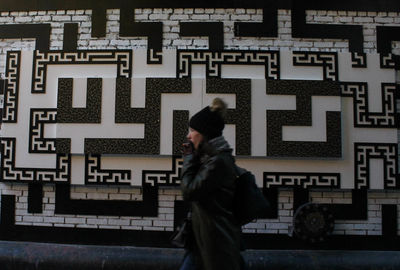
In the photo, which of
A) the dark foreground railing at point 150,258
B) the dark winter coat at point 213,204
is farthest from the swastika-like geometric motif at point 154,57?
the dark foreground railing at point 150,258

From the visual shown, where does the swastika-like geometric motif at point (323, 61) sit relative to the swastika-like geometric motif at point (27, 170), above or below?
above

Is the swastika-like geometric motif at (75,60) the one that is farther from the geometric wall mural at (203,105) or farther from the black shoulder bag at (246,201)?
the black shoulder bag at (246,201)

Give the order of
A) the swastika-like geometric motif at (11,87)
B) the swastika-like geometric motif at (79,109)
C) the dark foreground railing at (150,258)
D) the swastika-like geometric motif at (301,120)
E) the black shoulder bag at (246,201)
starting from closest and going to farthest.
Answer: the black shoulder bag at (246,201) → the dark foreground railing at (150,258) → the swastika-like geometric motif at (301,120) → the swastika-like geometric motif at (79,109) → the swastika-like geometric motif at (11,87)

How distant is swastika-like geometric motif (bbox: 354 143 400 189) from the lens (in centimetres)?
405

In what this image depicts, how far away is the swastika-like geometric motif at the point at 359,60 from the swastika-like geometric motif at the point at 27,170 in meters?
3.86

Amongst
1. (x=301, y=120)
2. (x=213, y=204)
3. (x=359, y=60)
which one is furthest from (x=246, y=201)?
(x=359, y=60)

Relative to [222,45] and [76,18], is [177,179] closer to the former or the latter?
[222,45]

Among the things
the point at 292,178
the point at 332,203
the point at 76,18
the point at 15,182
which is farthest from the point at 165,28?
the point at 332,203

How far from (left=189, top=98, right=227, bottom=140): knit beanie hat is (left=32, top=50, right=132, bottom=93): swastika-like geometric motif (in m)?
2.23

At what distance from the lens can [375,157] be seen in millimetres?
4066

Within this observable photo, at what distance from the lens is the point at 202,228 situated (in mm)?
2160

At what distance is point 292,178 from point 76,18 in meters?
3.57

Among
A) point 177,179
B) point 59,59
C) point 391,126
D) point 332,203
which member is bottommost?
point 332,203

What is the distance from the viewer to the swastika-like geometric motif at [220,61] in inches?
164
